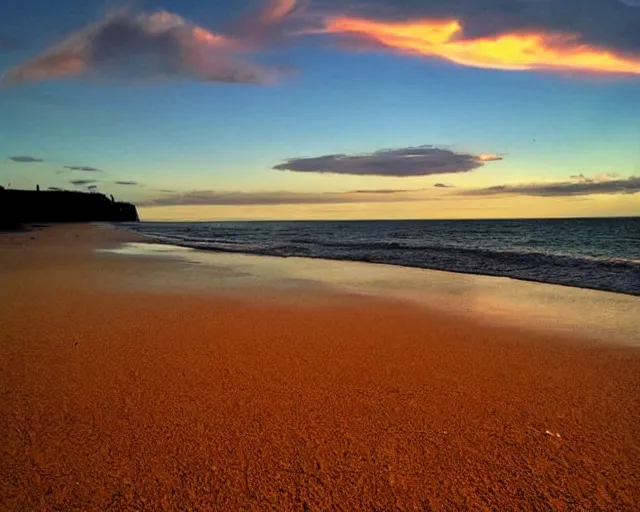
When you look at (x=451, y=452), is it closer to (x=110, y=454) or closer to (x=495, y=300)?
(x=110, y=454)

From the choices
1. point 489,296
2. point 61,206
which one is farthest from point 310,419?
point 61,206

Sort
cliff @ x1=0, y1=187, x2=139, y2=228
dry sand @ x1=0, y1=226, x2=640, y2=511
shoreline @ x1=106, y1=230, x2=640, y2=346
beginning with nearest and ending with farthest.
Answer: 1. dry sand @ x1=0, y1=226, x2=640, y2=511
2. shoreline @ x1=106, y1=230, x2=640, y2=346
3. cliff @ x1=0, y1=187, x2=139, y2=228

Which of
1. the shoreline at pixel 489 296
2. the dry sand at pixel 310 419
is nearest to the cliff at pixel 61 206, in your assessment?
the shoreline at pixel 489 296

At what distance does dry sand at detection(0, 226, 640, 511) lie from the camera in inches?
115

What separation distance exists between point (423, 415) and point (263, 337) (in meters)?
3.23

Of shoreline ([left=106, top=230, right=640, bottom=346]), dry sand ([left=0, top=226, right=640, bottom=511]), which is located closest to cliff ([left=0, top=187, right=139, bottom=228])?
shoreline ([left=106, top=230, right=640, bottom=346])

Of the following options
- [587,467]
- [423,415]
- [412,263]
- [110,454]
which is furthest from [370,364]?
[412,263]

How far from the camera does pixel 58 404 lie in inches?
162

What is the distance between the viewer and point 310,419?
12.8ft

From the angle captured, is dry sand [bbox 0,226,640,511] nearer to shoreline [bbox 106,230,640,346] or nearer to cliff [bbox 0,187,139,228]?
shoreline [bbox 106,230,640,346]

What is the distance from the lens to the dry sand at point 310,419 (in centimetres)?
293

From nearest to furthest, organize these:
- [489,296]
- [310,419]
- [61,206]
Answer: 1. [310,419]
2. [489,296]
3. [61,206]

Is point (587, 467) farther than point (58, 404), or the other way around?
point (58, 404)

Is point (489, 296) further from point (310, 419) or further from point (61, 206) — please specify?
point (61, 206)
